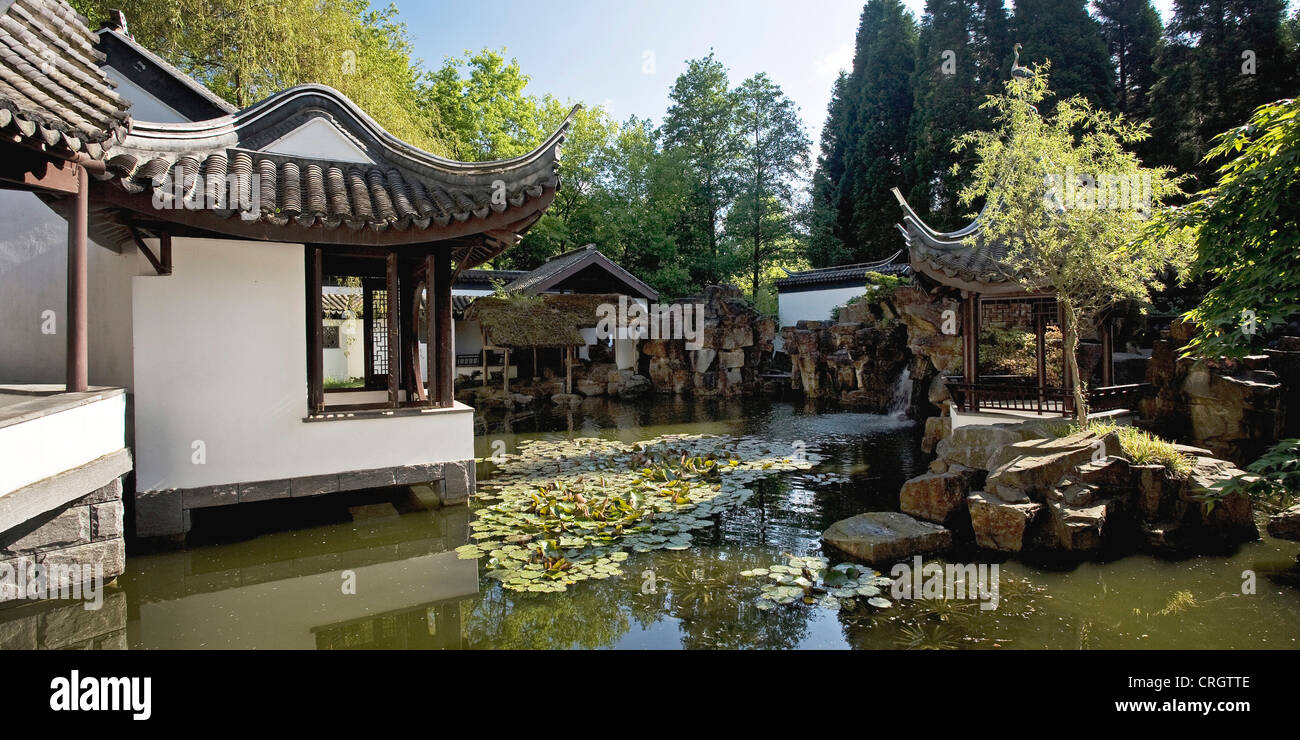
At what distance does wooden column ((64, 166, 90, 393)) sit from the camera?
465 centimetres

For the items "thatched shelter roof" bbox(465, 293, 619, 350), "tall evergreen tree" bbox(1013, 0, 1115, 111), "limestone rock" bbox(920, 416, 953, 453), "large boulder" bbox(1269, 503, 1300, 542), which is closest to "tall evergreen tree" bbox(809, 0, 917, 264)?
"tall evergreen tree" bbox(1013, 0, 1115, 111)

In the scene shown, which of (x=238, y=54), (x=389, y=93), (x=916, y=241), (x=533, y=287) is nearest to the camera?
(x=916, y=241)

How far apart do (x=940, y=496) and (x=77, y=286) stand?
756 cm

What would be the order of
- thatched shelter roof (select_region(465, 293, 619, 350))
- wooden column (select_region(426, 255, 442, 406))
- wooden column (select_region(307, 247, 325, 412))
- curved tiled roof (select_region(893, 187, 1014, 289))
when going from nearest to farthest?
wooden column (select_region(307, 247, 325, 412)) < wooden column (select_region(426, 255, 442, 406)) < curved tiled roof (select_region(893, 187, 1014, 289)) < thatched shelter roof (select_region(465, 293, 619, 350))

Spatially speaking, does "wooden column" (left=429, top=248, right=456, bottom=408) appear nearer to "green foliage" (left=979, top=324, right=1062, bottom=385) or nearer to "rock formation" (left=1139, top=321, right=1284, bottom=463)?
"rock formation" (left=1139, top=321, right=1284, bottom=463)

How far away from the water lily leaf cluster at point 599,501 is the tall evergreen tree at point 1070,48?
1703 centimetres

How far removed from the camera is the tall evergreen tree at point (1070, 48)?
1995cm

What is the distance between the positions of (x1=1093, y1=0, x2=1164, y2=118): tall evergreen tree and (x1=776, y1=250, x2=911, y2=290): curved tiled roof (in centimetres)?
899

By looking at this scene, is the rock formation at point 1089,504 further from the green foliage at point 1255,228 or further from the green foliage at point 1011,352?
the green foliage at point 1011,352

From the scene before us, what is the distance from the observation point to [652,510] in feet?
23.5

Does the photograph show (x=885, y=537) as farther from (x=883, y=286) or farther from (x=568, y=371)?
(x=568, y=371)
